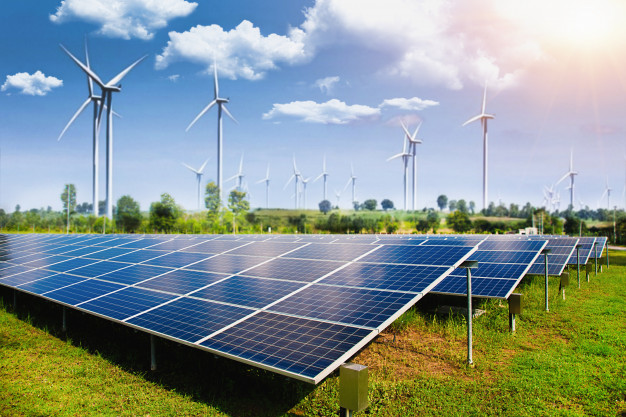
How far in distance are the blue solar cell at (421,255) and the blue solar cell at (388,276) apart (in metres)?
0.67

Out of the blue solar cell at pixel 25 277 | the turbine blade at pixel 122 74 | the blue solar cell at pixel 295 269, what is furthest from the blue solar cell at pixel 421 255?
the turbine blade at pixel 122 74

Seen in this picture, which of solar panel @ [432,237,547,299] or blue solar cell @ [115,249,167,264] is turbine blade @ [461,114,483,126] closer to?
solar panel @ [432,237,547,299]

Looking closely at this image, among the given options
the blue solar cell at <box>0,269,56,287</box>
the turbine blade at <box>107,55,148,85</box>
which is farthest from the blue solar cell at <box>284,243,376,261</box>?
the turbine blade at <box>107,55,148,85</box>

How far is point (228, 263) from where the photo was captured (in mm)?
15617

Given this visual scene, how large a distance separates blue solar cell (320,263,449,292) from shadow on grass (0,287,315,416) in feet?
10.1

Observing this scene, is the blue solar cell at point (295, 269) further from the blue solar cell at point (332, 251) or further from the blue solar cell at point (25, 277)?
the blue solar cell at point (25, 277)

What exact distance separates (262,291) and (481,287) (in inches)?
352

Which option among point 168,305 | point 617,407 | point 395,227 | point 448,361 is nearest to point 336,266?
point 448,361

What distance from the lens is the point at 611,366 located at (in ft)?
39.4

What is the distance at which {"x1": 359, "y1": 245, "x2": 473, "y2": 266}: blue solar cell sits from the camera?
12.9m

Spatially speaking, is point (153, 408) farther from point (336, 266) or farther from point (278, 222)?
point (278, 222)

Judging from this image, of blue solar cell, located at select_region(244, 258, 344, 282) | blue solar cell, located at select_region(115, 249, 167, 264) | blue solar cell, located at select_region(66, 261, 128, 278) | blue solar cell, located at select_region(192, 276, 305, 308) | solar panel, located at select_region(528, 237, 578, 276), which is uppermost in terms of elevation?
blue solar cell, located at select_region(244, 258, 344, 282)

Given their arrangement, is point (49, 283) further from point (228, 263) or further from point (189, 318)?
point (189, 318)

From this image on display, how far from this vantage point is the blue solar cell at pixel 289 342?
7316 mm
